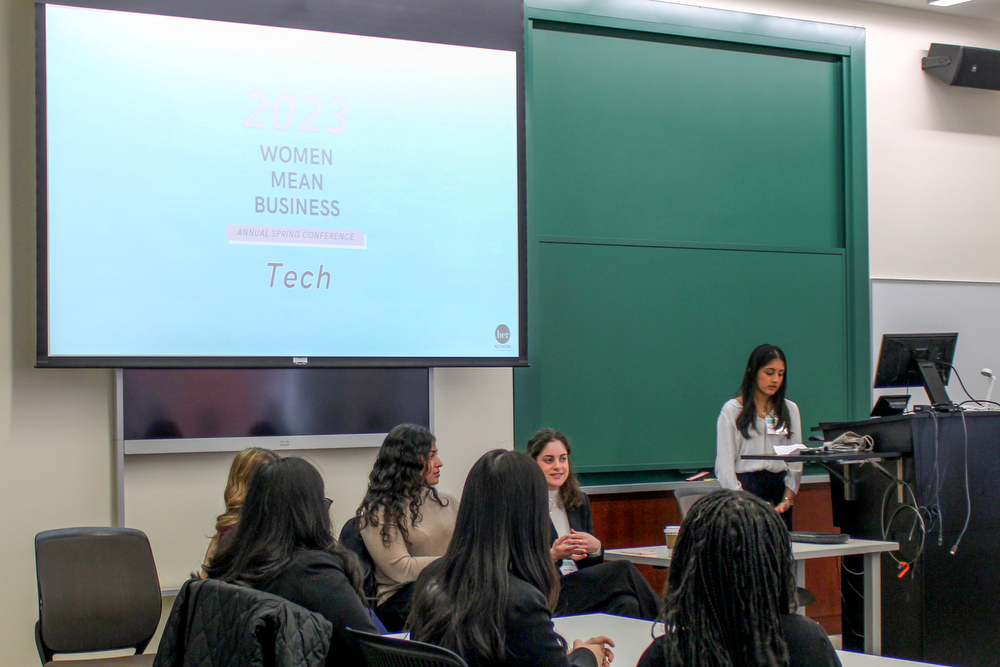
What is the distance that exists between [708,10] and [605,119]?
906 mm

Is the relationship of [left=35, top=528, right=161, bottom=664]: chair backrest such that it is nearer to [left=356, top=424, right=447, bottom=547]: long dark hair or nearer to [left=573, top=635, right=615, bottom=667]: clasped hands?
[left=356, top=424, right=447, bottom=547]: long dark hair

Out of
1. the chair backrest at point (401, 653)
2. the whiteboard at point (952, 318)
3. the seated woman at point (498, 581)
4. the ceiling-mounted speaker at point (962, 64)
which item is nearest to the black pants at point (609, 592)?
the seated woman at point (498, 581)

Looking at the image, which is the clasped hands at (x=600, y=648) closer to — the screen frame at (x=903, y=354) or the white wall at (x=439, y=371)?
the white wall at (x=439, y=371)

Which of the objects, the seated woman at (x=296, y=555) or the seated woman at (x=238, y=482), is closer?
the seated woman at (x=296, y=555)

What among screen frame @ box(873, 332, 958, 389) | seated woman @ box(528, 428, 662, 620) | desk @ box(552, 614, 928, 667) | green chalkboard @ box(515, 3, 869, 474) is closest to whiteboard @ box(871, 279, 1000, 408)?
green chalkboard @ box(515, 3, 869, 474)

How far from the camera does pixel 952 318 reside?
541 centimetres

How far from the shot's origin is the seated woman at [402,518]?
2805 mm

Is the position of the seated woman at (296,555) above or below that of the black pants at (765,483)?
above

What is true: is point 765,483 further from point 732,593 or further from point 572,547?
point 732,593

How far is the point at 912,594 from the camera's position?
3605mm

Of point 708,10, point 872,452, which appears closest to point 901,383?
point 872,452

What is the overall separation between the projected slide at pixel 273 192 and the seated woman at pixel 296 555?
1800mm

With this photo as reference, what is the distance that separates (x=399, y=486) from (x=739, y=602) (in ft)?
5.56

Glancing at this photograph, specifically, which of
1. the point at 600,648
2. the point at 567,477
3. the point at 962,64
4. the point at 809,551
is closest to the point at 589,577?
the point at 567,477
